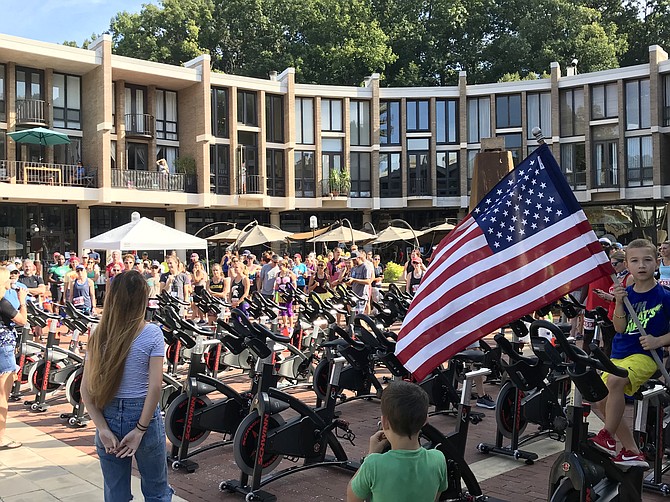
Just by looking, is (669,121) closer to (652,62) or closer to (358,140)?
(652,62)

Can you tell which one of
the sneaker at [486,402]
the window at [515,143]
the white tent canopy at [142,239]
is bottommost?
the sneaker at [486,402]

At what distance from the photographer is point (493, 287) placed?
446cm

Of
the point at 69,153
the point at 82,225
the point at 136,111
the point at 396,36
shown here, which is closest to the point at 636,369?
the point at 82,225

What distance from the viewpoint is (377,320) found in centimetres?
891

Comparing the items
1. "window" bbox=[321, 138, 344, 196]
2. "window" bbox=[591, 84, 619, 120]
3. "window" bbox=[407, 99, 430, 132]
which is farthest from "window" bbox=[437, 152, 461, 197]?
"window" bbox=[591, 84, 619, 120]

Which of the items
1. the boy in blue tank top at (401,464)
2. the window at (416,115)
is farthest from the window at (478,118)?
the boy in blue tank top at (401,464)

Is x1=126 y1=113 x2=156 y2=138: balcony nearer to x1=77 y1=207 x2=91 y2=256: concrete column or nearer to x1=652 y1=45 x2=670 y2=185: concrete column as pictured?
x1=77 y1=207 x2=91 y2=256: concrete column

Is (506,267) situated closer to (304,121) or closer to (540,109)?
(304,121)

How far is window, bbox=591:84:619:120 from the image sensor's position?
125 ft

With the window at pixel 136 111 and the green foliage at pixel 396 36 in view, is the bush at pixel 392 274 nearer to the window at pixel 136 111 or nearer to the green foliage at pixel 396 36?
the window at pixel 136 111

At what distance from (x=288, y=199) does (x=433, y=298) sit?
33838 mm

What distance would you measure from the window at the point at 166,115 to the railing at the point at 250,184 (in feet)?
13.3

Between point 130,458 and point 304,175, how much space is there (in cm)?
3608

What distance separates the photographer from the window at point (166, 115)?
35375 millimetres
